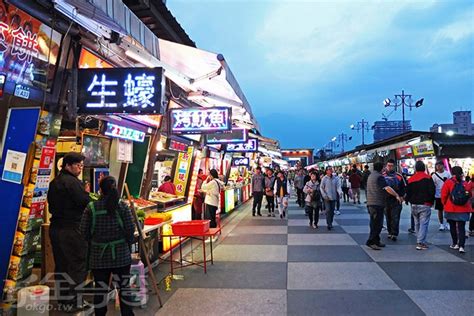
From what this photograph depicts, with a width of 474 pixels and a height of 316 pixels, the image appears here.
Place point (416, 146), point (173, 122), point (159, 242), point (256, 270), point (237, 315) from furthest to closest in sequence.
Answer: point (416, 146) → point (173, 122) → point (159, 242) → point (256, 270) → point (237, 315)

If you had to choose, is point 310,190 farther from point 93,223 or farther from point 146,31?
point 93,223

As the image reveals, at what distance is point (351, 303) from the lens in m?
4.97

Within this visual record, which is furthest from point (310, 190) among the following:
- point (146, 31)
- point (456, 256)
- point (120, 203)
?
point (120, 203)

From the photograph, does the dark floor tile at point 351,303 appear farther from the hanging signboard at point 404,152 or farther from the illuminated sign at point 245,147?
the hanging signboard at point 404,152

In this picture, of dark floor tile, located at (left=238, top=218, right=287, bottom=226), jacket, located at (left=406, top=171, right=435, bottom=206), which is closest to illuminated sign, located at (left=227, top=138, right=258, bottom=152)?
dark floor tile, located at (left=238, top=218, right=287, bottom=226)

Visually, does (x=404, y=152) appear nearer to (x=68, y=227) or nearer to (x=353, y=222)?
(x=353, y=222)

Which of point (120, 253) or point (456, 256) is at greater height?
point (120, 253)

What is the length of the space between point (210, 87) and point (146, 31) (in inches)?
98.6

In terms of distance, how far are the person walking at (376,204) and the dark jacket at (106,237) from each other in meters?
5.88

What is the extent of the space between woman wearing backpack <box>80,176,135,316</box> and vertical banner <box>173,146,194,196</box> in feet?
25.8

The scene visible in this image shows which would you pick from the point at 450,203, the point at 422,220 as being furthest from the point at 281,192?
the point at 450,203

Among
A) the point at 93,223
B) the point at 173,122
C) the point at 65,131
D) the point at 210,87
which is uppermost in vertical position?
the point at 210,87

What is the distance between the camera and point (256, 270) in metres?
6.67

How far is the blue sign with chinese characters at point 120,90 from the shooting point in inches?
214
